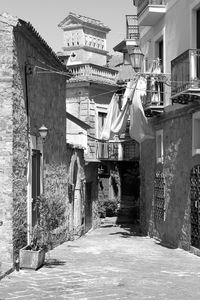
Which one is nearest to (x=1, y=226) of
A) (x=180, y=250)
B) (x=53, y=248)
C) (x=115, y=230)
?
(x=53, y=248)

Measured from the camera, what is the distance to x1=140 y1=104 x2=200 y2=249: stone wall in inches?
612

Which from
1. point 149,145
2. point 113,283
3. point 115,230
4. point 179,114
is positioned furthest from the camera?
point 115,230

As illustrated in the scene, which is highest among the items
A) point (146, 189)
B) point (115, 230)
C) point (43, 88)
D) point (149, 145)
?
point (43, 88)

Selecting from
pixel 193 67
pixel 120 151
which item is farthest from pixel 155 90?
pixel 120 151

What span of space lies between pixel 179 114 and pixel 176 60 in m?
1.77

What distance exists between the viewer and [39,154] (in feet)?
45.5

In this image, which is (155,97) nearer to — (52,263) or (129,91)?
(129,91)

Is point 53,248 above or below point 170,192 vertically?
below

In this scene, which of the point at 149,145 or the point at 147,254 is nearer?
the point at 147,254

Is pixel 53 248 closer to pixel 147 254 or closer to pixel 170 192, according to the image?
pixel 147 254

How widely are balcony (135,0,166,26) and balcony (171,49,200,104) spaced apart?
3112 millimetres

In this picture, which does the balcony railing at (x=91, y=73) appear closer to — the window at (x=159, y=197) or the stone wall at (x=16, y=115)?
the window at (x=159, y=197)

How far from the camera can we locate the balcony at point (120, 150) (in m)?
29.6

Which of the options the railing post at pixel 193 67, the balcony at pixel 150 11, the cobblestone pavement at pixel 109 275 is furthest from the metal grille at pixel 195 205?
the balcony at pixel 150 11
